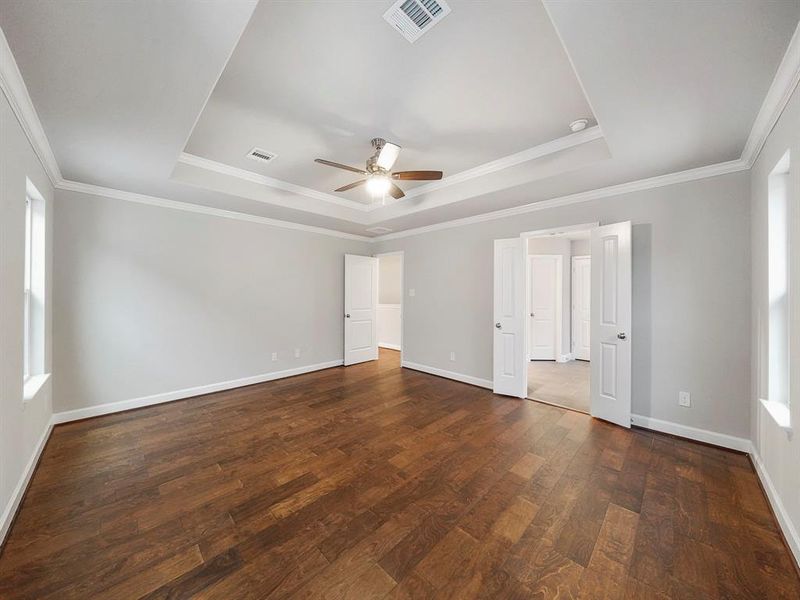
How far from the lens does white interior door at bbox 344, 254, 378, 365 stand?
5660 millimetres

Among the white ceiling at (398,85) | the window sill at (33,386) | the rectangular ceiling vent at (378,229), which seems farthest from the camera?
the rectangular ceiling vent at (378,229)

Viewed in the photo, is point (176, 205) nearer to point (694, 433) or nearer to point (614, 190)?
point (614, 190)

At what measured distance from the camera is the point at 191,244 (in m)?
3.93

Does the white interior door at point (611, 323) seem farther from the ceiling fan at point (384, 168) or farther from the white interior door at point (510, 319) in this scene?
the ceiling fan at point (384, 168)

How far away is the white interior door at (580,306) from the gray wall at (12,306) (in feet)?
24.8

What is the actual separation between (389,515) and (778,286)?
304 cm

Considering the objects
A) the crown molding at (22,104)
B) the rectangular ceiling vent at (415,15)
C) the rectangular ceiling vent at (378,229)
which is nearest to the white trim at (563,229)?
the rectangular ceiling vent at (378,229)

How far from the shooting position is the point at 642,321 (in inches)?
122

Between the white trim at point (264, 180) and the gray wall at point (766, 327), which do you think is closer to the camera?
the gray wall at point (766, 327)

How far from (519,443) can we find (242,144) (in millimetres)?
3849

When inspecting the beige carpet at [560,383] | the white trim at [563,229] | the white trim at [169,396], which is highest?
the white trim at [563,229]

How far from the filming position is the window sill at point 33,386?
219cm

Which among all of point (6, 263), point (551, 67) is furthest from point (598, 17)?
point (6, 263)

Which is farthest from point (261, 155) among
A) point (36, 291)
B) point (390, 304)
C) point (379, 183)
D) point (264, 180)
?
point (390, 304)
